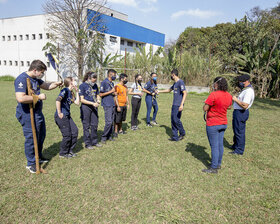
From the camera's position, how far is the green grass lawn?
2939mm

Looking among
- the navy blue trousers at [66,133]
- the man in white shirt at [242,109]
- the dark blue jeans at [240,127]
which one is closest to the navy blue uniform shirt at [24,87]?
the navy blue trousers at [66,133]

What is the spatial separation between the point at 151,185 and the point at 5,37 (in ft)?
125

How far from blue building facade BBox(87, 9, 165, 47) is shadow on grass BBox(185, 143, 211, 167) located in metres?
24.7

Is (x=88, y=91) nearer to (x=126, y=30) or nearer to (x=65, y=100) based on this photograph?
(x=65, y=100)

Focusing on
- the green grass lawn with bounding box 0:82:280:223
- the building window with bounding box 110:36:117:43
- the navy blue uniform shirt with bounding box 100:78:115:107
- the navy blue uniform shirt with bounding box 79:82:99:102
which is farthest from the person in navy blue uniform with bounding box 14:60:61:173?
the building window with bounding box 110:36:117:43

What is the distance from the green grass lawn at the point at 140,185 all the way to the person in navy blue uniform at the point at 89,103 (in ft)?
1.77

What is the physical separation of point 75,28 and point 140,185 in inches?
1009

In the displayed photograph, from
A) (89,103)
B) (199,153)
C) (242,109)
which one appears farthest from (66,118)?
(242,109)

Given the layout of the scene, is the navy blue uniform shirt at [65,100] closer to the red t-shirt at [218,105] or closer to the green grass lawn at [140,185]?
the green grass lawn at [140,185]

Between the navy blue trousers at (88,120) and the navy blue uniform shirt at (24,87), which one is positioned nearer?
the navy blue uniform shirt at (24,87)

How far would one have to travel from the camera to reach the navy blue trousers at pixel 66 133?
174 inches

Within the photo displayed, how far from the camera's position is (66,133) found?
4469 mm

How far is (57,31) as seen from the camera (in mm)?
25844

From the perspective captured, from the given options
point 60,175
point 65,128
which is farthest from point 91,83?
point 60,175
